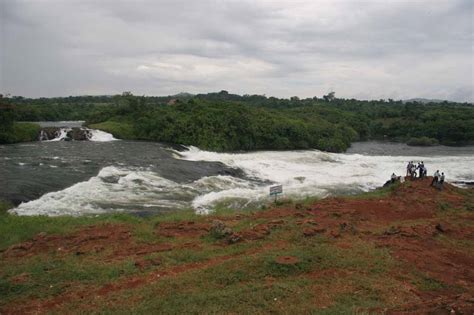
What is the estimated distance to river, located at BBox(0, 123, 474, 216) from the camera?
59.3 ft

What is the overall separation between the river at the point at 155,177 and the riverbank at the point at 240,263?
3.49 metres

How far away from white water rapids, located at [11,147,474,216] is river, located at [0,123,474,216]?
0.04m

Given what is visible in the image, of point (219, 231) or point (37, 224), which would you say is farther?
point (37, 224)

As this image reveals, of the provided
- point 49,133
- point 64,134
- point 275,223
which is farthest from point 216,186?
point 49,133

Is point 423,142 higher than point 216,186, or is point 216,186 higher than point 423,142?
point 423,142

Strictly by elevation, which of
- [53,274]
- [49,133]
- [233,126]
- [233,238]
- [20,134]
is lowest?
[53,274]

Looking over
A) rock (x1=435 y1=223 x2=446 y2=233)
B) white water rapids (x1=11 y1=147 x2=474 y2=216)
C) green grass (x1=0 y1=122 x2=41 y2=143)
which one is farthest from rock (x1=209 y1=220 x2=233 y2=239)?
green grass (x1=0 y1=122 x2=41 y2=143)


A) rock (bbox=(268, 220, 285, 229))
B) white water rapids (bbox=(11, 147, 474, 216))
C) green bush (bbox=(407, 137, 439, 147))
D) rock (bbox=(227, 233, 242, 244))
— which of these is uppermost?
green bush (bbox=(407, 137, 439, 147))

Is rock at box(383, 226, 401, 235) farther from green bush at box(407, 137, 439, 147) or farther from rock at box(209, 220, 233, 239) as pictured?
green bush at box(407, 137, 439, 147)

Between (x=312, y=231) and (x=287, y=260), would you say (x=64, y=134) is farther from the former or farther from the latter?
(x=287, y=260)

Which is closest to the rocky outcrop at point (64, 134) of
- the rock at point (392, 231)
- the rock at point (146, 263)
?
the rock at point (146, 263)

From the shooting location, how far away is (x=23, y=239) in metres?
12.1

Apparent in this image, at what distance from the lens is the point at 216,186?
→ 2378cm

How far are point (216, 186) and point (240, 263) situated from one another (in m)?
14.2
